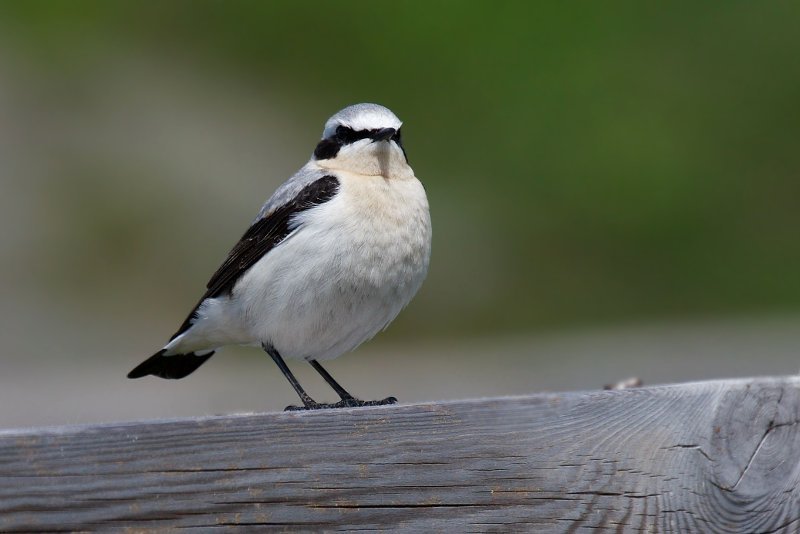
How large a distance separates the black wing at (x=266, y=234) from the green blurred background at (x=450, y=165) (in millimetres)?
4064

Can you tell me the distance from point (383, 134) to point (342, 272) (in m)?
0.81

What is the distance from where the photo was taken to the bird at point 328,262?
4.48 m

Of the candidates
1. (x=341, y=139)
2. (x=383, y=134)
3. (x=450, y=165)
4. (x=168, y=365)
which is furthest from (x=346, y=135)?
(x=450, y=165)

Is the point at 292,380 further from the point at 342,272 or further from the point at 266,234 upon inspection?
the point at 342,272

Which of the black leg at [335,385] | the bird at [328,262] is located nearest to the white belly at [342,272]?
the bird at [328,262]

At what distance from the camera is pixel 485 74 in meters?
16.1

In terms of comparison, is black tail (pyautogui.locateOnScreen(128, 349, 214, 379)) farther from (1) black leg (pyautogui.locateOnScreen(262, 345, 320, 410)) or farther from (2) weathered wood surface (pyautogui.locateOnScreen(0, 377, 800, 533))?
(2) weathered wood surface (pyautogui.locateOnScreen(0, 377, 800, 533))

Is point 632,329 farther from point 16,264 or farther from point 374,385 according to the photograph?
point 16,264

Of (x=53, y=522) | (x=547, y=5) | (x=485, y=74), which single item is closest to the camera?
(x=53, y=522)

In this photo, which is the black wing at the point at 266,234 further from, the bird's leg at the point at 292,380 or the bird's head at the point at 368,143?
the bird's leg at the point at 292,380

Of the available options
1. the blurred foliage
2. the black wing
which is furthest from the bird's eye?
the blurred foliage

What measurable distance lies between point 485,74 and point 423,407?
13.5m

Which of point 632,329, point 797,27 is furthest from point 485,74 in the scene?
point 632,329

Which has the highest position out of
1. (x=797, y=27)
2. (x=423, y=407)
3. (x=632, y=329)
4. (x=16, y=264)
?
(x=797, y=27)
